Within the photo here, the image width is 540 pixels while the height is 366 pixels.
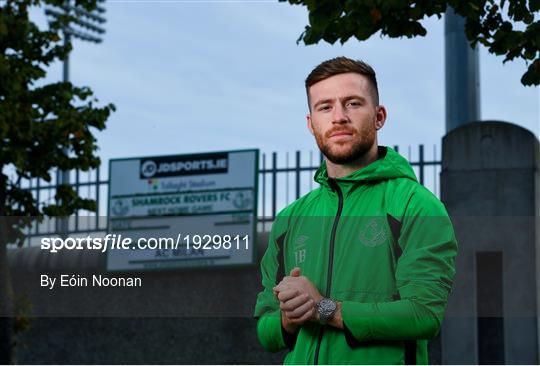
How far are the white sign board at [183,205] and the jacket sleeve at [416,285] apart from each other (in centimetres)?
1142

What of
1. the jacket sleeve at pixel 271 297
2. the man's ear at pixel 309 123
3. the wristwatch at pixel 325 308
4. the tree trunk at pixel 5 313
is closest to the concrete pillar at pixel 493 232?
the tree trunk at pixel 5 313

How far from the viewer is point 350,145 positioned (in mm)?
3387

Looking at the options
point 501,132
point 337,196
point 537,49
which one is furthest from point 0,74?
point 337,196

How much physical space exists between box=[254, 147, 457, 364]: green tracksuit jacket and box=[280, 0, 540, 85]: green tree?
4803 millimetres

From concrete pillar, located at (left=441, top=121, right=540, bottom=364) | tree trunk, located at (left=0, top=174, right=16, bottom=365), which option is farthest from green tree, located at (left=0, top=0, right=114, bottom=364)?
concrete pillar, located at (left=441, top=121, right=540, bottom=364)

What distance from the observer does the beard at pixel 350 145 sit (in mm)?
3371

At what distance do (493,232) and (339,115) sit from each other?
9950 millimetres

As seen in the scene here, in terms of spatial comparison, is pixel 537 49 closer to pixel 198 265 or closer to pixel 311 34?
pixel 311 34

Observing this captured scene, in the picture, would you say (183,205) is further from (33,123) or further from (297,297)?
(297,297)

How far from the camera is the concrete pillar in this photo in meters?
12.6

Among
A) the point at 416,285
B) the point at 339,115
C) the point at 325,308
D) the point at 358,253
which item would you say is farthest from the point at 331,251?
the point at 339,115

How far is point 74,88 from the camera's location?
50.8ft

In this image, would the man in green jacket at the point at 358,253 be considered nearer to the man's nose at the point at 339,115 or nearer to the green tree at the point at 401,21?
the man's nose at the point at 339,115

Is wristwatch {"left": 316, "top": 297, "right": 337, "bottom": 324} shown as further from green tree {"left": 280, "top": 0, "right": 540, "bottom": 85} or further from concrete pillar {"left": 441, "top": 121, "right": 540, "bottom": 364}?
concrete pillar {"left": 441, "top": 121, "right": 540, "bottom": 364}
